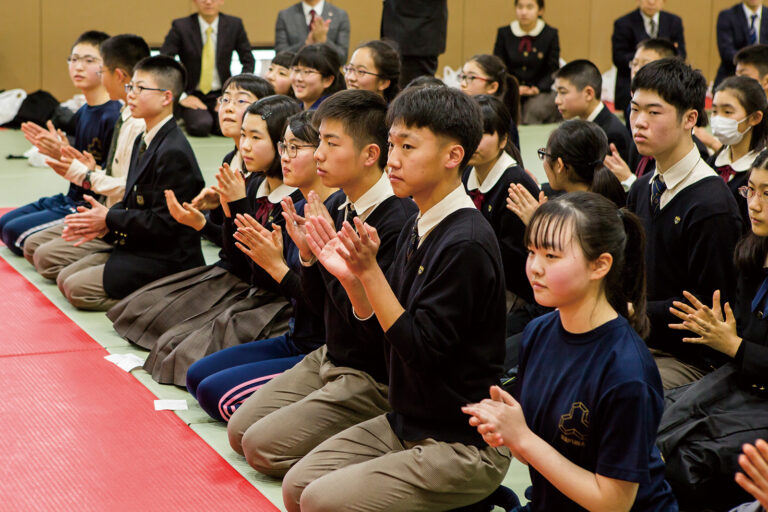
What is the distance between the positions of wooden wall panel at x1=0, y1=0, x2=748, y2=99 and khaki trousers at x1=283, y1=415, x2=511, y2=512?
8814 mm

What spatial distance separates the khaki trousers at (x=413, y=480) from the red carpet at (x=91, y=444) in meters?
0.45

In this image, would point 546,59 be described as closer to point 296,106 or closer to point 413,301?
point 296,106

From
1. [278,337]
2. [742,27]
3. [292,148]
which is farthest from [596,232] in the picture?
[742,27]

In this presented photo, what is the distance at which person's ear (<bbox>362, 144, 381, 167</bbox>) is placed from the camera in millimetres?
3229

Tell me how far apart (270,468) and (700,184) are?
5.75ft

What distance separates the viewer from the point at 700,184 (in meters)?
3.46

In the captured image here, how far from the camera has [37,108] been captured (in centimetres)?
982

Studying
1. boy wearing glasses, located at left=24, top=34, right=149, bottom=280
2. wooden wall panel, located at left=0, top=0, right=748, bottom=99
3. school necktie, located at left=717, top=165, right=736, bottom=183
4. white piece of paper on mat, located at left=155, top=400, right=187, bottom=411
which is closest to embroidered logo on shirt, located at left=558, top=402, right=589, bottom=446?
white piece of paper on mat, located at left=155, top=400, right=187, bottom=411

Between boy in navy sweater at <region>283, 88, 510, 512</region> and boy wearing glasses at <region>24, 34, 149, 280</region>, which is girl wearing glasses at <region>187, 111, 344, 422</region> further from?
boy wearing glasses at <region>24, 34, 149, 280</region>

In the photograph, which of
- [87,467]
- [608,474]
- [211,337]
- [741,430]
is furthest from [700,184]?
[87,467]

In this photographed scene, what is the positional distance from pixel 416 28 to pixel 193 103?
2.39 m

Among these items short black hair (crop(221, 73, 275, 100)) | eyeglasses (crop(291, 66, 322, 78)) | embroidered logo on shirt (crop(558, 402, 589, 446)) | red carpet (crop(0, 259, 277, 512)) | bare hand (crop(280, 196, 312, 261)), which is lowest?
A: red carpet (crop(0, 259, 277, 512))

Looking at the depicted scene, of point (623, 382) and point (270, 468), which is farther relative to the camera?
point (270, 468)

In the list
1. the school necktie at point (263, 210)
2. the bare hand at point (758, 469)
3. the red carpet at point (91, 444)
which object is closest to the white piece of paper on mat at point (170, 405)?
the red carpet at point (91, 444)
